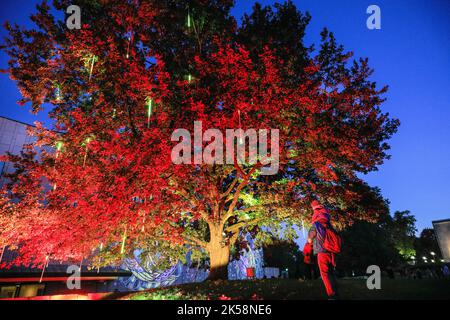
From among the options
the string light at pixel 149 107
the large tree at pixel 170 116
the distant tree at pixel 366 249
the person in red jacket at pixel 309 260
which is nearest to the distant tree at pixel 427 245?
the distant tree at pixel 366 249

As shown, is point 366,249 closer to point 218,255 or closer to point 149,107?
point 218,255

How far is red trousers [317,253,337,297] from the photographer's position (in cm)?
591

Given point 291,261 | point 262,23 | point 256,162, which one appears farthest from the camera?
point 291,261

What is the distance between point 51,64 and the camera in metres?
11.5

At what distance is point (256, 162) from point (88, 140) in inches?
322

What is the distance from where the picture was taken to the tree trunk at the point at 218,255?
1290 cm

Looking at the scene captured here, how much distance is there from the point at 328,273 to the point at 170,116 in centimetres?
932

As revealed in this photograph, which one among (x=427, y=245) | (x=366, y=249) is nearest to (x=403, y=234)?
(x=366, y=249)

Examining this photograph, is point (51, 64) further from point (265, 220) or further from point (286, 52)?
point (265, 220)

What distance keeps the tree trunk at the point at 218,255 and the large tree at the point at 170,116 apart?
0.05 meters

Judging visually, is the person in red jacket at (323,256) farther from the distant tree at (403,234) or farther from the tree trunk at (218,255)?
the distant tree at (403,234)

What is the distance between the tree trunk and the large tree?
5 centimetres

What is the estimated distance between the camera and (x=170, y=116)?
12008 mm
